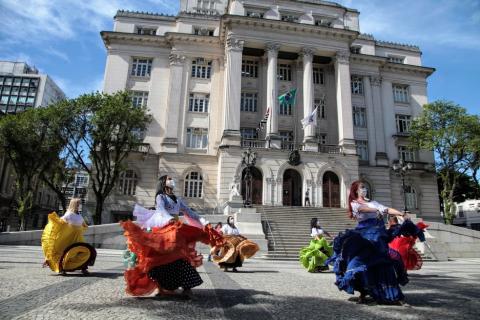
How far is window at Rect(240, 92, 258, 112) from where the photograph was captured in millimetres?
31453

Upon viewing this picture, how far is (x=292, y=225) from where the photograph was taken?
21.2 metres

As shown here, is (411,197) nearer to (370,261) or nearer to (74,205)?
(370,261)

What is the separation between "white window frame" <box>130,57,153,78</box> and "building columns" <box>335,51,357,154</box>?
17.5 meters

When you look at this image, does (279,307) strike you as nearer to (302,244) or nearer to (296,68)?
(302,244)

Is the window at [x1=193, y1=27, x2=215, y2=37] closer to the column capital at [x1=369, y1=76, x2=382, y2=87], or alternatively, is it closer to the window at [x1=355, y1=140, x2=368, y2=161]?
the column capital at [x1=369, y1=76, x2=382, y2=87]

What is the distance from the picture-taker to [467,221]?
58594 mm

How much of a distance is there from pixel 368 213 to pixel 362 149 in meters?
29.3

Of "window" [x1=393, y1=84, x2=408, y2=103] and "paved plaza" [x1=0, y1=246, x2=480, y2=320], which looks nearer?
"paved plaza" [x1=0, y1=246, x2=480, y2=320]

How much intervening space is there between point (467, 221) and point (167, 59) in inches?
2229

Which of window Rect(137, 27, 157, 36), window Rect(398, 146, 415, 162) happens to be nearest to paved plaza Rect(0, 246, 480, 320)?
window Rect(398, 146, 415, 162)

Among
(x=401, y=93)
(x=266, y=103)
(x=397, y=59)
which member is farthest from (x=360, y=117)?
(x=266, y=103)

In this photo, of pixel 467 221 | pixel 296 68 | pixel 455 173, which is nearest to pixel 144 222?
pixel 296 68

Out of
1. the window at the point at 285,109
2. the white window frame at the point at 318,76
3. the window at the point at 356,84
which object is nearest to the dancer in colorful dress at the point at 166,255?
the window at the point at 285,109

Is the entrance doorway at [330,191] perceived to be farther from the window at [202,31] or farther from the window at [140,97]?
the window at [202,31]
